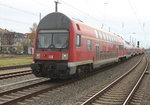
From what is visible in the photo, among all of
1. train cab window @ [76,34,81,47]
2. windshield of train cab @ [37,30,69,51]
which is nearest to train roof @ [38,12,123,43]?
windshield of train cab @ [37,30,69,51]

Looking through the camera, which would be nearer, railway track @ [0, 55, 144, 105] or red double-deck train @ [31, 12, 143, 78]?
railway track @ [0, 55, 144, 105]

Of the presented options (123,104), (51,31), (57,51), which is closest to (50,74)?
(57,51)

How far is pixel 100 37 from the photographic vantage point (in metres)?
19.4

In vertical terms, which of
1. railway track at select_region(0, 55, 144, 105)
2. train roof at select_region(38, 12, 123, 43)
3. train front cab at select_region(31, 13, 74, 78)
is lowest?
railway track at select_region(0, 55, 144, 105)

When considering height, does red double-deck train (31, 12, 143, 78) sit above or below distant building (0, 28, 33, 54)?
below

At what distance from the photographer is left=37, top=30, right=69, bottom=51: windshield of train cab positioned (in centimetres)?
1339

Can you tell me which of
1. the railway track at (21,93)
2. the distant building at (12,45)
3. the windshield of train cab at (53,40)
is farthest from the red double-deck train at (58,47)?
the distant building at (12,45)

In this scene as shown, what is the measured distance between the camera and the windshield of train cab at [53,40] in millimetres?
13388

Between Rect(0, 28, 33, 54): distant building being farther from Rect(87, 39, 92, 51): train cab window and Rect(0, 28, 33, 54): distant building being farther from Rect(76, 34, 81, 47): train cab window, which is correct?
Rect(76, 34, 81, 47): train cab window

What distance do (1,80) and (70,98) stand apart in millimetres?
5991

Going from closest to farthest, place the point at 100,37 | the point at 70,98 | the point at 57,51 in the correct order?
the point at 70,98
the point at 57,51
the point at 100,37

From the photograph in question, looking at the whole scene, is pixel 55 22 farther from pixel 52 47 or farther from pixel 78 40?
pixel 78 40

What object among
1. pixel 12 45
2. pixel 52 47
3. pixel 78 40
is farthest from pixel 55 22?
pixel 12 45

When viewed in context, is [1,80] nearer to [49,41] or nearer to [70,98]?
[49,41]
